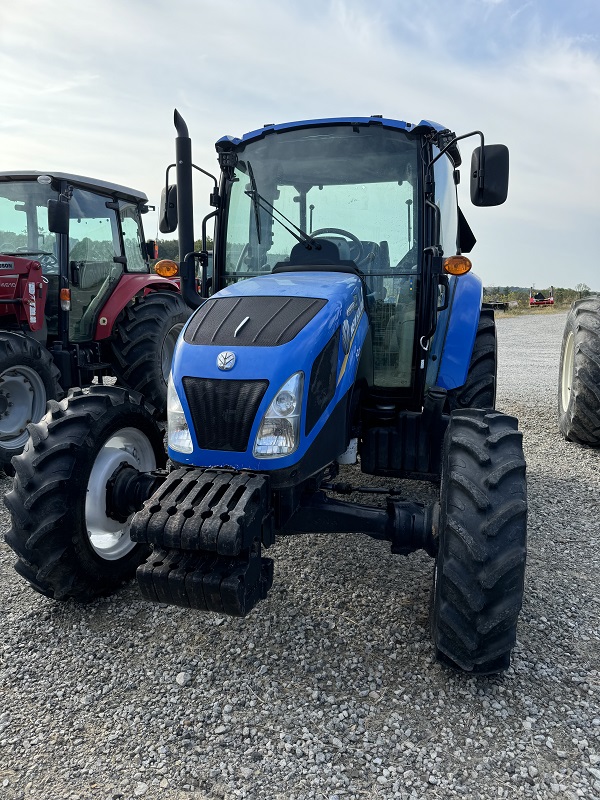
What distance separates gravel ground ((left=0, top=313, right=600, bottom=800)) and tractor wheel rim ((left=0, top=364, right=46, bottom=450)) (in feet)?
6.57

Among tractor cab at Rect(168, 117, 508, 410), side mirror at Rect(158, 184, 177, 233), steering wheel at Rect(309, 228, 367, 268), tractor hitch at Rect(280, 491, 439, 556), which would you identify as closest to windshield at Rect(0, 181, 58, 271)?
side mirror at Rect(158, 184, 177, 233)

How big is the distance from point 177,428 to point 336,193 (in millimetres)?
1606

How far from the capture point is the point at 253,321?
102 inches

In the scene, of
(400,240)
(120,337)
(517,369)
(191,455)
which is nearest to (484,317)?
(400,240)

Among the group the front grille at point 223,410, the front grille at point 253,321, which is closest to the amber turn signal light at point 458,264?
the front grille at point 253,321

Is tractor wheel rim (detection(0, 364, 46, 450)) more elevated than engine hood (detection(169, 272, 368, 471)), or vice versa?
engine hood (detection(169, 272, 368, 471))

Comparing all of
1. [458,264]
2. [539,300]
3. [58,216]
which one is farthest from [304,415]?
[539,300]

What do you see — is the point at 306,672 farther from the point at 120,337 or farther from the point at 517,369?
the point at 517,369

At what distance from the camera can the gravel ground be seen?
78.6 inches

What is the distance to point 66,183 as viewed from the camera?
6156 mm

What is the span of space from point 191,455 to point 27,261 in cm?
406

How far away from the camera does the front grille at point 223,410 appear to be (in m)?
2.39

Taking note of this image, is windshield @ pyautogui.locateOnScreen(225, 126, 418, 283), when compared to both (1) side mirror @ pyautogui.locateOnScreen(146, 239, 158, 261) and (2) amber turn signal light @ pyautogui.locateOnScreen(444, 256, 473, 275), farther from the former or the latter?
(1) side mirror @ pyautogui.locateOnScreen(146, 239, 158, 261)

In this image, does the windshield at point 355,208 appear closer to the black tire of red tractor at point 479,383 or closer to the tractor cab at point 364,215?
the tractor cab at point 364,215
